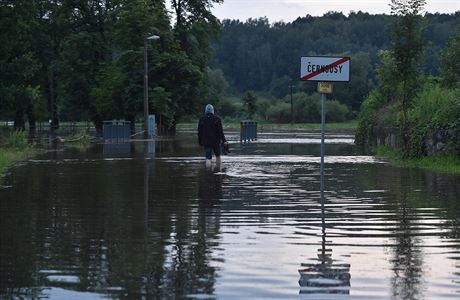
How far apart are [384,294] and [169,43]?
200 feet

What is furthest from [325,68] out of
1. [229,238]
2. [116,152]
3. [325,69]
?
[116,152]

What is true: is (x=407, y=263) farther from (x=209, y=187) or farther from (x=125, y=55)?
(x=125, y=55)

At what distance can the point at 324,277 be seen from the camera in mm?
8023

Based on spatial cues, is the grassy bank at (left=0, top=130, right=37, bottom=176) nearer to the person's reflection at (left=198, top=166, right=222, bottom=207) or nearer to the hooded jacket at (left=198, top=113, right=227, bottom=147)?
the hooded jacket at (left=198, top=113, right=227, bottom=147)

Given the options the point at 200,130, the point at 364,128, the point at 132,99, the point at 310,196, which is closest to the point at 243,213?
the point at 310,196

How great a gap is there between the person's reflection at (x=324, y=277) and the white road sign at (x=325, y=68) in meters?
7.24

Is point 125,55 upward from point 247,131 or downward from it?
upward

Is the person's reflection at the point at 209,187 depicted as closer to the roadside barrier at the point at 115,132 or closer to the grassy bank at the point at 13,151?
the grassy bank at the point at 13,151

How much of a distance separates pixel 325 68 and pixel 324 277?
8642 millimetres

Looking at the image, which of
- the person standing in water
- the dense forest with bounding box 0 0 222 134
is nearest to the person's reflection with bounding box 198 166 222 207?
the person standing in water

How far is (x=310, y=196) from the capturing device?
50.8ft

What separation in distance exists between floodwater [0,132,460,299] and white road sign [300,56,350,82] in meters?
2.20

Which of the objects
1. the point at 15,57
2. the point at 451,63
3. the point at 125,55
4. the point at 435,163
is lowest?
the point at 435,163

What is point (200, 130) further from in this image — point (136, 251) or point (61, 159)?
point (136, 251)
